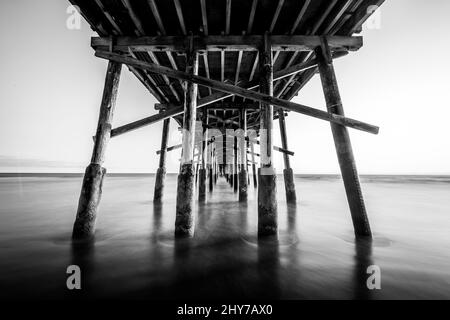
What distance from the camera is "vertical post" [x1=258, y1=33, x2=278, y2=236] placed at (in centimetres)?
318

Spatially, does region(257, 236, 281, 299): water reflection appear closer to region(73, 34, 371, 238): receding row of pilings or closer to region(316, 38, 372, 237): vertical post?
region(73, 34, 371, 238): receding row of pilings

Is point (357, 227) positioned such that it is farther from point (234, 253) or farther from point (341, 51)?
point (341, 51)

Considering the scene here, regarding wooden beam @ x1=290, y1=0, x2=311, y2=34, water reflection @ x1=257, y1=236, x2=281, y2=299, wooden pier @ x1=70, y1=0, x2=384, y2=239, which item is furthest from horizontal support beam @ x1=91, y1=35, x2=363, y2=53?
water reflection @ x1=257, y1=236, x2=281, y2=299

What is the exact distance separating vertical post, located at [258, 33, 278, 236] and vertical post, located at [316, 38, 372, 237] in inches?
39.0

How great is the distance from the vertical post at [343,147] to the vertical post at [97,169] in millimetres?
3621

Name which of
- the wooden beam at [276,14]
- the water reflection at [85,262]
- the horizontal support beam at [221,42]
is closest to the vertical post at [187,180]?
the horizontal support beam at [221,42]

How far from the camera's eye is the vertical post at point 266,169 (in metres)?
3.18

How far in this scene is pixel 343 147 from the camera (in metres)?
3.22

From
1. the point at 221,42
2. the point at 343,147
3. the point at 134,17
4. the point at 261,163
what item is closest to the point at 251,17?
the point at 221,42

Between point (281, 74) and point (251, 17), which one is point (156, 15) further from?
point (281, 74)
